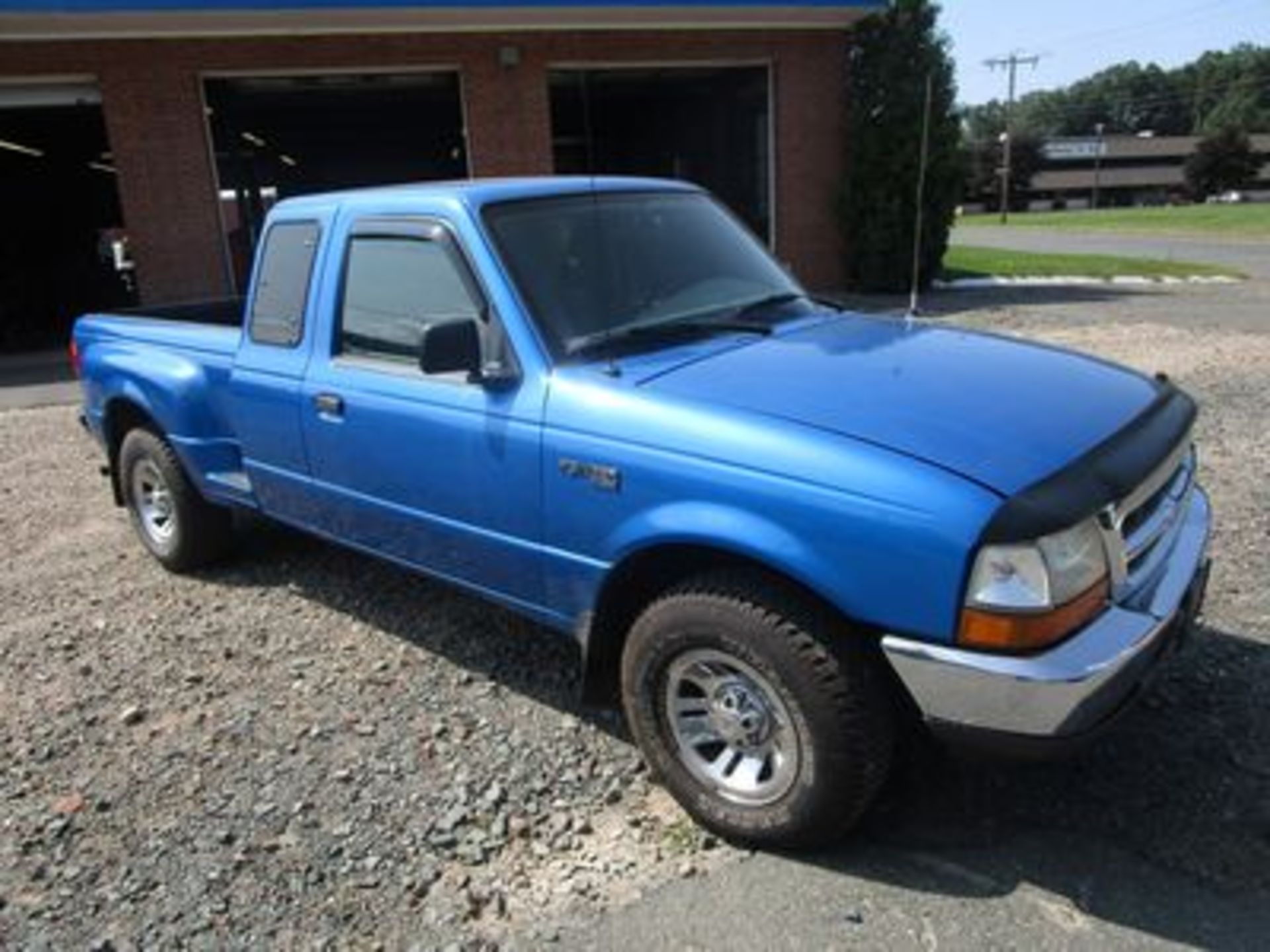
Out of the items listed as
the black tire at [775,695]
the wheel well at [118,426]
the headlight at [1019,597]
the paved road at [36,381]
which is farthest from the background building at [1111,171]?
the headlight at [1019,597]

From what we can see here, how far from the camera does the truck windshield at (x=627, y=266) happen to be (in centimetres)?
377

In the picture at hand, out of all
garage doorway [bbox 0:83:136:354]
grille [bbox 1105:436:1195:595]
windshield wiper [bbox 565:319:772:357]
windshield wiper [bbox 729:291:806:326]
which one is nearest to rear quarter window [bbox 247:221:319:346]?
windshield wiper [bbox 565:319:772:357]

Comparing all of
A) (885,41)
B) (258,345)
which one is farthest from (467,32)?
(258,345)

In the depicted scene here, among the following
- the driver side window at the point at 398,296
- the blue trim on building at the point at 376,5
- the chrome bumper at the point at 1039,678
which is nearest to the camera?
the chrome bumper at the point at 1039,678

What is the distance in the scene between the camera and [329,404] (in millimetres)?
4363

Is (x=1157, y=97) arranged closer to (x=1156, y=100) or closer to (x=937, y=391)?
(x=1156, y=100)

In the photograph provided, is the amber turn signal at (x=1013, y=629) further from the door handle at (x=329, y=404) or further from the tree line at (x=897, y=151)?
the tree line at (x=897, y=151)

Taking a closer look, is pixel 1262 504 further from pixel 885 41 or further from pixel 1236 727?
pixel 885 41

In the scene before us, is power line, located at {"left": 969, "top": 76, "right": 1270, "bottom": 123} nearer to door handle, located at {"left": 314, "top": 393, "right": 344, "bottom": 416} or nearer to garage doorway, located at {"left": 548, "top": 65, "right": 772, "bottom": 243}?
garage doorway, located at {"left": 548, "top": 65, "right": 772, "bottom": 243}

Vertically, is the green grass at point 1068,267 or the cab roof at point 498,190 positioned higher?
the cab roof at point 498,190

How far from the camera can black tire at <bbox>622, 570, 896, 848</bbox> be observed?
2.97 meters

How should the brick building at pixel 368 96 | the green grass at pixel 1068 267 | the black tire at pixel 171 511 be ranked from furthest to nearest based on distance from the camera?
the green grass at pixel 1068 267 < the brick building at pixel 368 96 < the black tire at pixel 171 511

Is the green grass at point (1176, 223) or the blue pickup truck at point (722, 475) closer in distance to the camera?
the blue pickup truck at point (722, 475)

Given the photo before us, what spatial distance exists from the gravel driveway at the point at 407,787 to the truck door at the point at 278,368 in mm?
731
